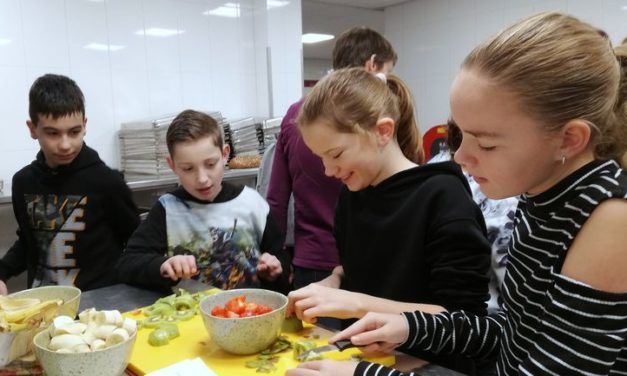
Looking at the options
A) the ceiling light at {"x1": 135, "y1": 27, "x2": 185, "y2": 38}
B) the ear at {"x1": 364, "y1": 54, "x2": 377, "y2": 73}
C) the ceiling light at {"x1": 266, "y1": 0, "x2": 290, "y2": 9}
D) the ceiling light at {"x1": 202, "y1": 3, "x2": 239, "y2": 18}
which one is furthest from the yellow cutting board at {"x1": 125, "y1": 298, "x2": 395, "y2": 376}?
the ceiling light at {"x1": 266, "y1": 0, "x2": 290, "y2": 9}

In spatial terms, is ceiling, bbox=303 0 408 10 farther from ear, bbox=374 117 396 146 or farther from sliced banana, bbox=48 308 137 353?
sliced banana, bbox=48 308 137 353

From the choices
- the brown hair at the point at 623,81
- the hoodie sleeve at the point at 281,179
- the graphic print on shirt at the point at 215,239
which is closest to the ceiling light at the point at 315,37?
the hoodie sleeve at the point at 281,179

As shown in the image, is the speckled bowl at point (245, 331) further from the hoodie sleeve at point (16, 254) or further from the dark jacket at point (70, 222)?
the hoodie sleeve at point (16, 254)

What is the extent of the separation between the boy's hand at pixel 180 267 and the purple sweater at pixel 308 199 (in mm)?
679

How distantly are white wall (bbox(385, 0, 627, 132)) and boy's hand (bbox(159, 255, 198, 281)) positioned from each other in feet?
12.1

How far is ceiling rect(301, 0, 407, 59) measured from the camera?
4770 mm

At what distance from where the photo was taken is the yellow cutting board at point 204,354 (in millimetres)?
784

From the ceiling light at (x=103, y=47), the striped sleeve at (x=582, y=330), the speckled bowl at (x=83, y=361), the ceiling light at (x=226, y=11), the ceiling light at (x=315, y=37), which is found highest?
the ceiling light at (x=315, y=37)

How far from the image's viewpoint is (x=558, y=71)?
61 centimetres

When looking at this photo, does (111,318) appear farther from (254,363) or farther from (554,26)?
(554,26)

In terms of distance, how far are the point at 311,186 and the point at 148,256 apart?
668 mm

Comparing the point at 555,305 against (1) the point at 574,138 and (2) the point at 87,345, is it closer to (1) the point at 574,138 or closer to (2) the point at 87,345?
(1) the point at 574,138

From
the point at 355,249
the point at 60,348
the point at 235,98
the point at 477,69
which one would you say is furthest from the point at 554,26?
the point at 235,98

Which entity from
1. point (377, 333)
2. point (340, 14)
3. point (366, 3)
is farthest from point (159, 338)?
point (340, 14)
